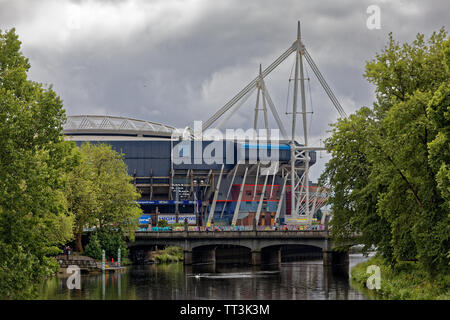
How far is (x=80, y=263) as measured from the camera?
249ft

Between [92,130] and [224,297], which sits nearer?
[224,297]

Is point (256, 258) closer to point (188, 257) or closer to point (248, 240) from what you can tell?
point (248, 240)

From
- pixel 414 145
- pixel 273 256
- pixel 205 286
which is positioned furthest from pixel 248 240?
pixel 414 145

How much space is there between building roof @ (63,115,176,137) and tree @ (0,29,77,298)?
129899mm

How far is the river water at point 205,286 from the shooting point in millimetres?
53781

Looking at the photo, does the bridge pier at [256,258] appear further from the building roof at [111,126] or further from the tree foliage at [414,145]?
the building roof at [111,126]

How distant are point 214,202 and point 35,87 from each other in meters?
104

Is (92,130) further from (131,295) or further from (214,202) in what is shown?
(131,295)

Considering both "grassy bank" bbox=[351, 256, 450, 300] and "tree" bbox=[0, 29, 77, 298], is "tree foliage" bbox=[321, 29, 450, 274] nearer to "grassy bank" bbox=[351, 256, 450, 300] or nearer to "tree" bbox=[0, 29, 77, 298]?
"grassy bank" bbox=[351, 256, 450, 300]

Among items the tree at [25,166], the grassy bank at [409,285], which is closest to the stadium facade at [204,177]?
the grassy bank at [409,285]

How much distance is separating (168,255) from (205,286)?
1615 inches

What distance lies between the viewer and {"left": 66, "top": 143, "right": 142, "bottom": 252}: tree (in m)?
73.4

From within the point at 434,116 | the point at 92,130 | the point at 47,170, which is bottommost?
the point at 47,170
